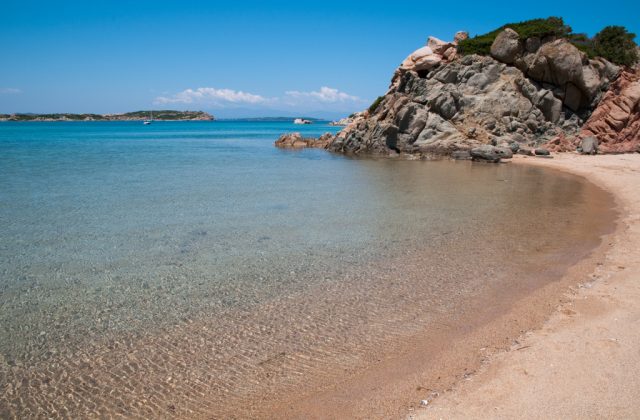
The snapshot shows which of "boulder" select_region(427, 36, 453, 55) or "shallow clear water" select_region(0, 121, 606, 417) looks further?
"boulder" select_region(427, 36, 453, 55)

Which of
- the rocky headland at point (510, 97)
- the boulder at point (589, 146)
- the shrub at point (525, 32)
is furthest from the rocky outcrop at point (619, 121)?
the shrub at point (525, 32)

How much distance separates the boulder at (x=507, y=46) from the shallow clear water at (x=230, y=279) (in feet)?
87.0

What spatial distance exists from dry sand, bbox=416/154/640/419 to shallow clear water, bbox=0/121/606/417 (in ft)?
4.79

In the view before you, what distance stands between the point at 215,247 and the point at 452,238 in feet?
22.8

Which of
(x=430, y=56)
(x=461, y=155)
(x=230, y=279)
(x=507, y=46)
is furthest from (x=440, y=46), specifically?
(x=230, y=279)

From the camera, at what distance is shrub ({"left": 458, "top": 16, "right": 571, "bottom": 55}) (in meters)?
42.1

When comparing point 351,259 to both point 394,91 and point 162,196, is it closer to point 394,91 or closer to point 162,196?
point 162,196

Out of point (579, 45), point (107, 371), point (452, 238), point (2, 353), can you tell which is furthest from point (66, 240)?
point (579, 45)

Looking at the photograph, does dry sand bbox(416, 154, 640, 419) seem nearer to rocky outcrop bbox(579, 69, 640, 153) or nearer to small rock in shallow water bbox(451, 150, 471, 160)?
small rock in shallow water bbox(451, 150, 471, 160)

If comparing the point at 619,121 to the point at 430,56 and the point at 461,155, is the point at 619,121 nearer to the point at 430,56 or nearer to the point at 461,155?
the point at 461,155

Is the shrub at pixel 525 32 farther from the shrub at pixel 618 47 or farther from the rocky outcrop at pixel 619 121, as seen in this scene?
the rocky outcrop at pixel 619 121

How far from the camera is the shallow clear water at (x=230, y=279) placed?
6000mm

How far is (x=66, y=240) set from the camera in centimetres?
1240

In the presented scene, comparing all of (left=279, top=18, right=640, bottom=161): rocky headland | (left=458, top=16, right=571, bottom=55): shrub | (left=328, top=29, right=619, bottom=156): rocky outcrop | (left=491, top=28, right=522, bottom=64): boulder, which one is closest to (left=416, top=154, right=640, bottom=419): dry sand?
(left=279, top=18, right=640, bottom=161): rocky headland
